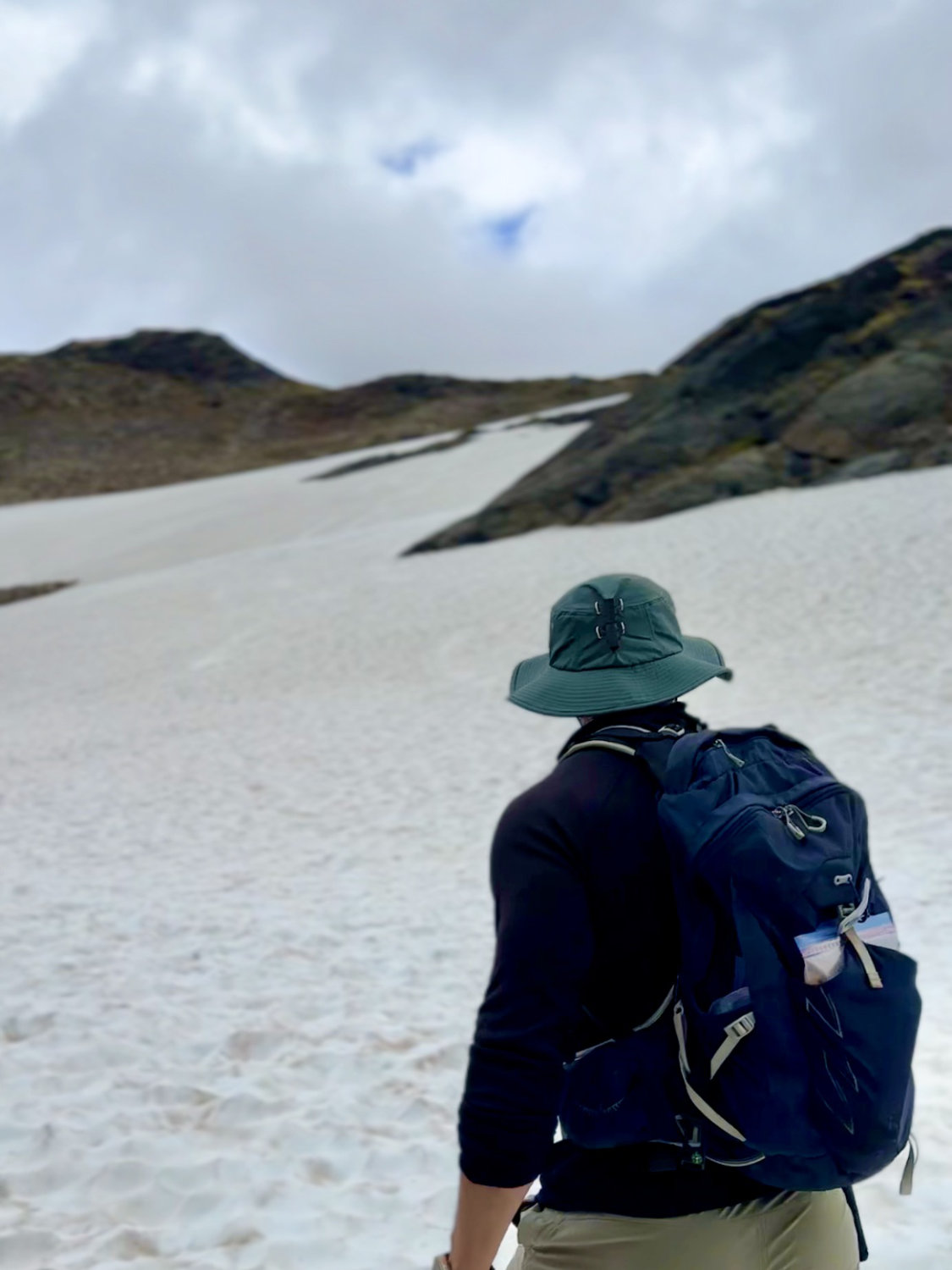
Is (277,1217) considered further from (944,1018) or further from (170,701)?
(170,701)

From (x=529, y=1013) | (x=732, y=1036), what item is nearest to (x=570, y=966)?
(x=529, y=1013)

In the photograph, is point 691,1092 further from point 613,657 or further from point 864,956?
point 613,657

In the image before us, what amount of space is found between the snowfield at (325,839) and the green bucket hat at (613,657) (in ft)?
8.44

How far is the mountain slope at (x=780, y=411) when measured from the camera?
69.3ft

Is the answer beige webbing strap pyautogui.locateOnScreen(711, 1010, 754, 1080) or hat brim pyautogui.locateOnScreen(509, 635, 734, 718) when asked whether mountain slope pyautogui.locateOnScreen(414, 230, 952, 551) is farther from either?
beige webbing strap pyautogui.locateOnScreen(711, 1010, 754, 1080)

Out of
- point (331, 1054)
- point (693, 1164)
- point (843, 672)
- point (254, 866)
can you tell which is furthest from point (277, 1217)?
point (843, 672)

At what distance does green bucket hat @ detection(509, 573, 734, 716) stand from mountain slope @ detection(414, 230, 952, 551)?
19.4 meters

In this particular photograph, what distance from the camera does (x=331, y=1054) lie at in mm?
5156

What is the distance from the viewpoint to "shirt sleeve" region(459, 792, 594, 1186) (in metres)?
1.75

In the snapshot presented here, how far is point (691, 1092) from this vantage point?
1770mm

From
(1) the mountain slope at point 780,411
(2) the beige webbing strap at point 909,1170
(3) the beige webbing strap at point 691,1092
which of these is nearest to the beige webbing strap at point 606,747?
(3) the beige webbing strap at point 691,1092

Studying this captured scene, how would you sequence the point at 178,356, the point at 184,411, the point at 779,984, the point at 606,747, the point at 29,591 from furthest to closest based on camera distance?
1. the point at 178,356
2. the point at 184,411
3. the point at 29,591
4. the point at 606,747
5. the point at 779,984

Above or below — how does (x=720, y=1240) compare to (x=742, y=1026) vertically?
below

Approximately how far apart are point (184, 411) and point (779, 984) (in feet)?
193
